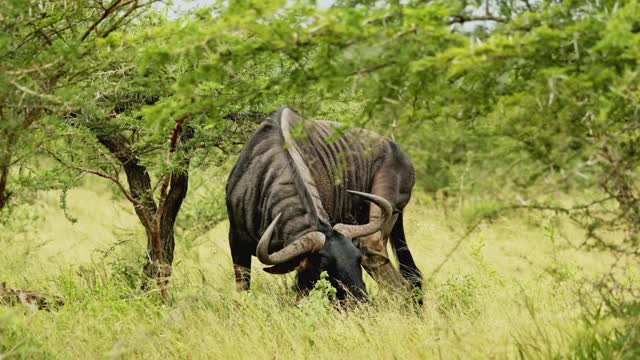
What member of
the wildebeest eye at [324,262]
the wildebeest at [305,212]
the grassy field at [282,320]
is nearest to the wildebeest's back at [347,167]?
the wildebeest at [305,212]

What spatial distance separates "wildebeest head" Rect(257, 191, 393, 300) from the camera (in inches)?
280

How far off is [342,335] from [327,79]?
2224 millimetres

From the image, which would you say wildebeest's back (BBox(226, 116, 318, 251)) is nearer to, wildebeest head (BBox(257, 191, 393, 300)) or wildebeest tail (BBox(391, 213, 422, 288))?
wildebeest head (BBox(257, 191, 393, 300))

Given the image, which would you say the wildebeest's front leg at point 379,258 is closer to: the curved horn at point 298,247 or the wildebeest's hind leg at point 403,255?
the wildebeest's hind leg at point 403,255

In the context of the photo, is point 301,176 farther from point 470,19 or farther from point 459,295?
point 470,19

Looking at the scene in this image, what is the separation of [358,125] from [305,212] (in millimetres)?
3255

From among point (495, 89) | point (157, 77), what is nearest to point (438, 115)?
point (495, 89)

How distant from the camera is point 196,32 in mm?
4301

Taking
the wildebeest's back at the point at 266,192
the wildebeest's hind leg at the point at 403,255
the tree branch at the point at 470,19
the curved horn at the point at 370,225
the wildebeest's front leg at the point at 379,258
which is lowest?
the wildebeest's hind leg at the point at 403,255

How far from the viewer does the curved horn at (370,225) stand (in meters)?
7.79

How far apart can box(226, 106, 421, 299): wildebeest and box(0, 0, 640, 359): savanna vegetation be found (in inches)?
12.8

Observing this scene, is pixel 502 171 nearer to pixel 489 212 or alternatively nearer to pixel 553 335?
pixel 489 212

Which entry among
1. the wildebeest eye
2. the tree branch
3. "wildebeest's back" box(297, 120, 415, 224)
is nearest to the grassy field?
the wildebeest eye

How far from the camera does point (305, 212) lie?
7.68m
